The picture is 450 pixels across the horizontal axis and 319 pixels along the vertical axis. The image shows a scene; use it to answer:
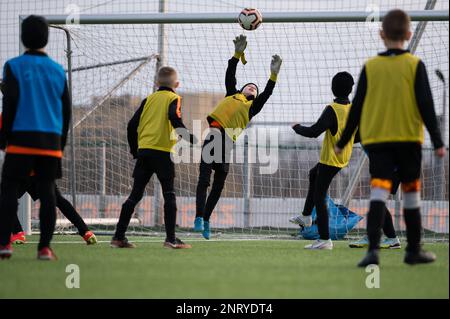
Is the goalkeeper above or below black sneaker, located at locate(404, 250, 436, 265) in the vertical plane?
above

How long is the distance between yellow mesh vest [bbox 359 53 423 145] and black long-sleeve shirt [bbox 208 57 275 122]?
11.0 ft

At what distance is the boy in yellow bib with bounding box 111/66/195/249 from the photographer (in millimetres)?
8141

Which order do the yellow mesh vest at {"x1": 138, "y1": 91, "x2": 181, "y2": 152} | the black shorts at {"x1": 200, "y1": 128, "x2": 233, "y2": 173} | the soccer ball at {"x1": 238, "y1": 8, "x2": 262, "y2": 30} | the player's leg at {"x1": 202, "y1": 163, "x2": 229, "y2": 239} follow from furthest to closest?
the soccer ball at {"x1": 238, "y1": 8, "x2": 262, "y2": 30} → the black shorts at {"x1": 200, "y1": 128, "x2": 233, "y2": 173} → the player's leg at {"x1": 202, "y1": 163, "x2": 229, "y2": 239} → the yellow mesh vest at {"x1": 138, "y1": 91, "x2": 181, "y2": 152}

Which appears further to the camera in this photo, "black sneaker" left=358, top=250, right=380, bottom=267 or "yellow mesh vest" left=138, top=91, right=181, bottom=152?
"yellow mesh vest" left=138, top=91, right=181, bottom=152

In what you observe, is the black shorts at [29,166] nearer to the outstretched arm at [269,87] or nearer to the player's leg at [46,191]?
the player's leg at [46,191]

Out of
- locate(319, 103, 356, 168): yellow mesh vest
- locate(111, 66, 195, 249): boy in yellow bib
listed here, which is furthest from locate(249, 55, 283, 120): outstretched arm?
locate(111, 66, 195, 249): boy in yellow bib

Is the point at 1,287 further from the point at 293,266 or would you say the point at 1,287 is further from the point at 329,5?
the point at 329,5

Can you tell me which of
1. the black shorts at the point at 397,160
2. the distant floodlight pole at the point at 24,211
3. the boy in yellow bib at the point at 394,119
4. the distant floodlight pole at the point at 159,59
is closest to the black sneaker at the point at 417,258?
the boy in yellow bib at the point at 394,119

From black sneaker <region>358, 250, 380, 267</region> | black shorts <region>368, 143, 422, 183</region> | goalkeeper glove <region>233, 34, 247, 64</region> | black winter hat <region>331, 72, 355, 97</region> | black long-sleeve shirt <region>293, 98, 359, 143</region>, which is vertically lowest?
black sneaker <region>358, 250, 380, 267</region>

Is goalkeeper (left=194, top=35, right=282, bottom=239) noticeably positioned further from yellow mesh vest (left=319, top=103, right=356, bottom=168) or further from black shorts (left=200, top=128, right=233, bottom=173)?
yellow mesh vest (left=319, top=103, right=356, bottom=168)

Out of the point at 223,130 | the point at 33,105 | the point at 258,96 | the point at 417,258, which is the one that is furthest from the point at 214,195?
the point at 417,258

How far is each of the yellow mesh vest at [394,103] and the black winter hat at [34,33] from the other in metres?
2.60

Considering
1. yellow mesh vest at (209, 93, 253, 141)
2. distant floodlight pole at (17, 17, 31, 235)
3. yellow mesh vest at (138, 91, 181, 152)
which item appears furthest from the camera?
distant floodlight pole at (17, 17, 31, 235)
